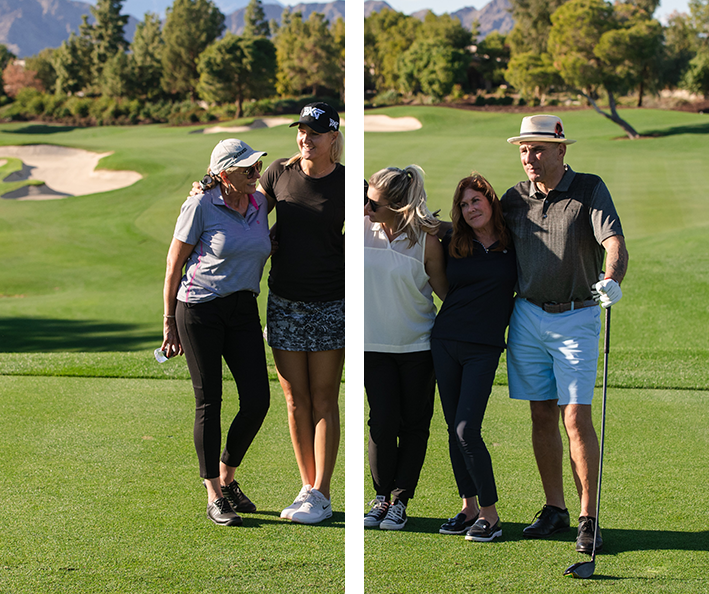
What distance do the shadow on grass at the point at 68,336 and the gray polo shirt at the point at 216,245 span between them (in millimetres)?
6341

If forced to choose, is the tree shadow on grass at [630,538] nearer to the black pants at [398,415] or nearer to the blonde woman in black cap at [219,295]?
the black pants at [398,415]

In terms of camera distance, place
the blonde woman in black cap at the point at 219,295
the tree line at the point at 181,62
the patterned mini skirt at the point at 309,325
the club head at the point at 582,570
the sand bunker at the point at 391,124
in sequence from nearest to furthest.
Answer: the club head at the point at 582,570 → the blonde woman in black cap at the point at 219,295 → the patterned mini skirt at the point at 309,325 → the sand bunker at the point at 391,124 → the tree line at the point at 181,62

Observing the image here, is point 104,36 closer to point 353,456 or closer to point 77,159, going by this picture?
point 77,159

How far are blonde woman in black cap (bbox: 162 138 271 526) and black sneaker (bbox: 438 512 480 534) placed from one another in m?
0.79

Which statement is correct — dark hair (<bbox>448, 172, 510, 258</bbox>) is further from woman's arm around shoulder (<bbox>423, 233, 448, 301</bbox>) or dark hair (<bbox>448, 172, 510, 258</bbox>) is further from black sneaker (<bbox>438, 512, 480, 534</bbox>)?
black sneaker (<bbox>438, 512, 480, 534</bbox>)

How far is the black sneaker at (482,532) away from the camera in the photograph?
2.76 meters

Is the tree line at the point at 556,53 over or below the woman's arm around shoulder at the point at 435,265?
over

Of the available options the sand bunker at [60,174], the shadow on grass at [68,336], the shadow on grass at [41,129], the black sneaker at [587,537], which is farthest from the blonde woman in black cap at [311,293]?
the shadow on grass at [41,129]

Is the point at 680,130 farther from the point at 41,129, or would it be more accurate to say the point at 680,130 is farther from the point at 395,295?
the point at 41,129

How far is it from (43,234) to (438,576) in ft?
52.0

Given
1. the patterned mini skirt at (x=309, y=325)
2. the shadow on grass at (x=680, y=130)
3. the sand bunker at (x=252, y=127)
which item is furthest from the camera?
the sand bunker at (x=252, y=127)

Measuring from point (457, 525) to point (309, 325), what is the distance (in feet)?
3.25

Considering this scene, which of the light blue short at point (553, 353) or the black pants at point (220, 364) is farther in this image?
→ the black pants at point (220, 364)

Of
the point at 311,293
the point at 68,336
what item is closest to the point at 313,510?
the point at 311,293
